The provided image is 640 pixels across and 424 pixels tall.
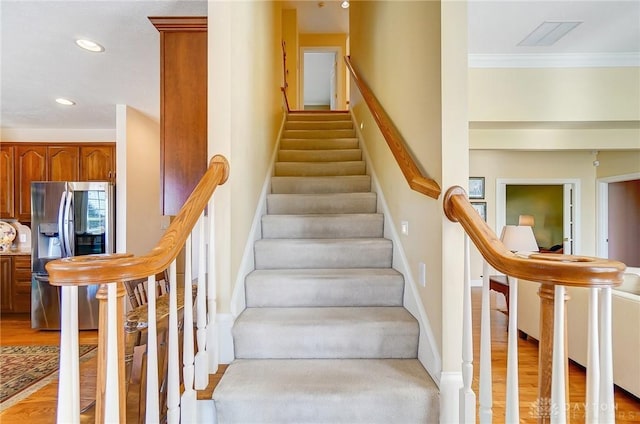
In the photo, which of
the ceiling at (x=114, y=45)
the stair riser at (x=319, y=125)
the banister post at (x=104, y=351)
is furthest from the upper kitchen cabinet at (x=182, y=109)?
the stair riser at (x=319, y=125)

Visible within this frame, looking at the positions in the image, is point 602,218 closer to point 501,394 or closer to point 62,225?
point 501,394

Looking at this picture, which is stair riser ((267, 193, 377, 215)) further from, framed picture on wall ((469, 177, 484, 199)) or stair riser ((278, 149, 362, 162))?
framed picture on wall ((469, 177, 484, 199))

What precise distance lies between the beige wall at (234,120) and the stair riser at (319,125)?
1920 mm

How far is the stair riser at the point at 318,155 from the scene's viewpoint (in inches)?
144

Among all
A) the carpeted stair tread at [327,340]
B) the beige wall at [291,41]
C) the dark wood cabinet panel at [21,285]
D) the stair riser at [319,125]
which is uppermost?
the beige wall at [291,41]

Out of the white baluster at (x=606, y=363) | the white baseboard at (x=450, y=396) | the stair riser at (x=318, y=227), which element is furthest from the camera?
the stair riser at (x=318, y=227)

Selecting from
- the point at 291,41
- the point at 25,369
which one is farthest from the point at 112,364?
the point at 291,41

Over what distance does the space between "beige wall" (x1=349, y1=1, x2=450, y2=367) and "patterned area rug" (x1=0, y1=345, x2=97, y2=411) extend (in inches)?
122

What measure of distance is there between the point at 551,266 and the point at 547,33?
370 cm

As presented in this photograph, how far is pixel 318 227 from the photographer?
2572 millimetres

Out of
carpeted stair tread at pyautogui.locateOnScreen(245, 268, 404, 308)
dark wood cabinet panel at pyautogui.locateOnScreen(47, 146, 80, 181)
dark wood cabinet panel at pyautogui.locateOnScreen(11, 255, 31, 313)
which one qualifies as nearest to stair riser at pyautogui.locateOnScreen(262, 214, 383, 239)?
carpeted stair tread at pyautogui.locateOnScreen(245, 268, 404, 308)

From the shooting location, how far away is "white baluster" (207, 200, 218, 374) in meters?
1.61

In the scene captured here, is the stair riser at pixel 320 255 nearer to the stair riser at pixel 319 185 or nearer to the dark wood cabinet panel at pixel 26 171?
the stair riser at pixel 319 185

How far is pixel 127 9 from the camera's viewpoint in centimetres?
218
